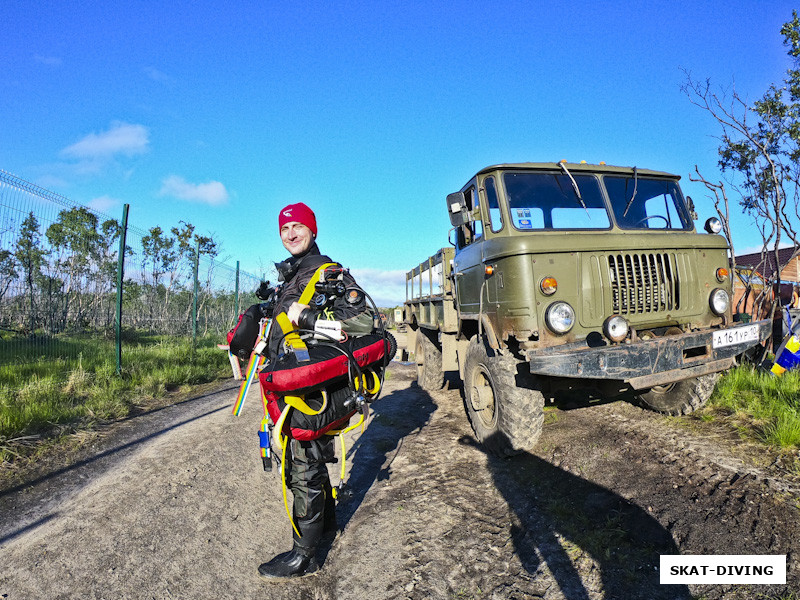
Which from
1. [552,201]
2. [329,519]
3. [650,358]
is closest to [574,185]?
[552,201]

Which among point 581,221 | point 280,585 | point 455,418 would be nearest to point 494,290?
point 581,221

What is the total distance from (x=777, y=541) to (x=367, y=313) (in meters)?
2.44

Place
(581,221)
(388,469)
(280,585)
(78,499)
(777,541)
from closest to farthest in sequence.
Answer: (777,541), (280,585), (78,499), (388,469), (581,221)

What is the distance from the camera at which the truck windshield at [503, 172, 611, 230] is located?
427cm

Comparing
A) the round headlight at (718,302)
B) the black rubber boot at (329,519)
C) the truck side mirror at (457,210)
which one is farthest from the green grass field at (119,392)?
the black rubber boot at (329,519)

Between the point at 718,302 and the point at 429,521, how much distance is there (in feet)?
10.5

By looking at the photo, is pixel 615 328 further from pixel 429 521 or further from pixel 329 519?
pixel 329 519

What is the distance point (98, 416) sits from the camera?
17.2 feet

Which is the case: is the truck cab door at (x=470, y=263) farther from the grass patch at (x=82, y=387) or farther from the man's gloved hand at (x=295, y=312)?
the grass patch at (x=82, y=387)

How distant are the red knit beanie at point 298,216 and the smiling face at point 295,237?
2cm

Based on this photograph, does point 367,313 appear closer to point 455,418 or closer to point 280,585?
point 280,585

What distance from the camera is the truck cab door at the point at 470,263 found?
4.58 metres

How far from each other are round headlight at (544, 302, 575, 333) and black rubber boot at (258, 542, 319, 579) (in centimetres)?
235

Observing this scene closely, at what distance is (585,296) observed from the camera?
3746 mm
